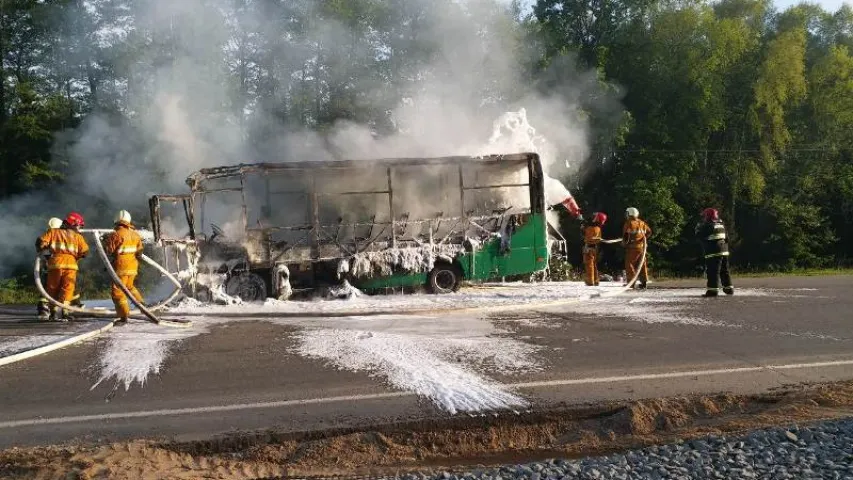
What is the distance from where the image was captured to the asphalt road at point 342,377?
4500 mm

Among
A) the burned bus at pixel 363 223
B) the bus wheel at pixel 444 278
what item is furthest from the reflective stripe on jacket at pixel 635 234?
the bus wheel at pixel 444 278

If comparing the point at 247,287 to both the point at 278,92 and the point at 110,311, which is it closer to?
the point at 110,311

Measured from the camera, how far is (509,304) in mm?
10094

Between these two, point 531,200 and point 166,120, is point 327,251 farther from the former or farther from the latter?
point 166,120

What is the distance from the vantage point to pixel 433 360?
609cm

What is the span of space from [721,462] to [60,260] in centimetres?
900

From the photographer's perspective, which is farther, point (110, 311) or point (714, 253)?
point (714, 253)

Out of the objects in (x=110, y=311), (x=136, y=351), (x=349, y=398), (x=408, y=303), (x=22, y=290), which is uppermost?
(x=22, y=290)

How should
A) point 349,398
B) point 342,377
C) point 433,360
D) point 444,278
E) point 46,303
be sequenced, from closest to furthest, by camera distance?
1. point 349,398
2. point 342,377
3. point 433,360
4. point 46,303
5. point 444,278

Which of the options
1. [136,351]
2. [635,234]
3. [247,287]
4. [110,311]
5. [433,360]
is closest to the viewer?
[433,360]

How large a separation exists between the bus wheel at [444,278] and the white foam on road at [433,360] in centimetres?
433

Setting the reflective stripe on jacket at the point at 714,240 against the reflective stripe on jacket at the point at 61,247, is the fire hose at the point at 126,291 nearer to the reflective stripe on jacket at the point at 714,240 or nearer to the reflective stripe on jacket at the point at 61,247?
the reflective stripe on jacket at the point at 61,247

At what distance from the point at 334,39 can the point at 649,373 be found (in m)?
15.6

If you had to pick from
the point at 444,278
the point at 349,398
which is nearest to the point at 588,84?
the point at 444,278
